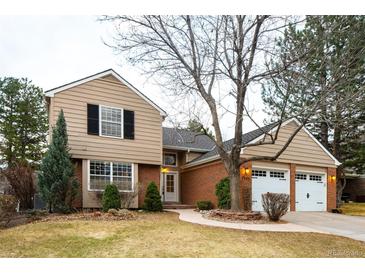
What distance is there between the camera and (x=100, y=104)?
53.3ft

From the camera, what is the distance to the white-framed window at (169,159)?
21438mm

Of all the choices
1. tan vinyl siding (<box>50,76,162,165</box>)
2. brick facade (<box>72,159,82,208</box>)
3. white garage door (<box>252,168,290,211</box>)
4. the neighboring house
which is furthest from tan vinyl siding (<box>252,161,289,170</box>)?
brick facade (<box>72,159,82,208</box>)

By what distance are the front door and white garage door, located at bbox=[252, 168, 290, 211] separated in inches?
232

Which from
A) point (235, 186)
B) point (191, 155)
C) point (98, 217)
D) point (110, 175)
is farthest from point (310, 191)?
point (98, 217)

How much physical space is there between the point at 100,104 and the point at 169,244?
31.7ft

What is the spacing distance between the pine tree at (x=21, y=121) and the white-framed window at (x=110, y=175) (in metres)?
14.0

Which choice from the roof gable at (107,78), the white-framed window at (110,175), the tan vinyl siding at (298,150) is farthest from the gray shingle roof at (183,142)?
the white-framed window at (110,175)

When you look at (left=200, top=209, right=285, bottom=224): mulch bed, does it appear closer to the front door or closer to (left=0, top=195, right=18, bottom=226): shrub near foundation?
(left=0, top=195, right=18, bottom=226): shrub near foundation

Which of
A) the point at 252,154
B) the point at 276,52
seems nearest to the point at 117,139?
the point at 252,154

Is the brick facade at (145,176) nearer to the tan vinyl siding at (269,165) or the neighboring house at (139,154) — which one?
the neighboring house at (139,154)

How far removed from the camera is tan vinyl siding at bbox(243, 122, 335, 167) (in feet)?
58.2

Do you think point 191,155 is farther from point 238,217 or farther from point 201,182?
point 238,217

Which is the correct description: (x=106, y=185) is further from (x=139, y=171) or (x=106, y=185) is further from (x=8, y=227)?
(x=8, y=227)

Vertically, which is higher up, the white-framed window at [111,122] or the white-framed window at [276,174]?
the white-framed window at [111,122]
